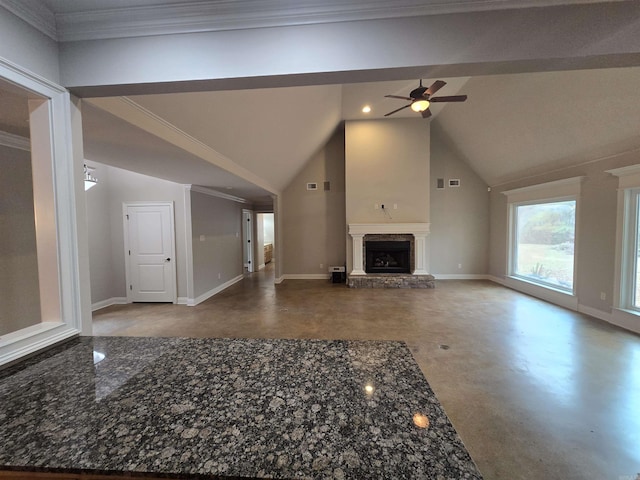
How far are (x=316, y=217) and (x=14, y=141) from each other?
5495 millimetres

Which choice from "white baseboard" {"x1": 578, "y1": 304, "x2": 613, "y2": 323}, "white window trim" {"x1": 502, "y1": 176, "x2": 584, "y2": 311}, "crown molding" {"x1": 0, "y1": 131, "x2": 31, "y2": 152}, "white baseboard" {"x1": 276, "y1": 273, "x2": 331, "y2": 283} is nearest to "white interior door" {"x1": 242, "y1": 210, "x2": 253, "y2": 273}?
"white baseboard" {"x1": 276, "y1": 273, "x2": 331, "y2": 283}

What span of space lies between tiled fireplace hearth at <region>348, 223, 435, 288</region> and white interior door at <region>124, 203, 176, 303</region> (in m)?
3.86

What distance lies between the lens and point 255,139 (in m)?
3.59

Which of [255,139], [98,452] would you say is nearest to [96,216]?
[255,139]

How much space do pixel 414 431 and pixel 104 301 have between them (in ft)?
19.8

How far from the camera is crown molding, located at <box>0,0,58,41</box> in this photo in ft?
3.64

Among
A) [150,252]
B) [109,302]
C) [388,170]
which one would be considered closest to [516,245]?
[388,170]

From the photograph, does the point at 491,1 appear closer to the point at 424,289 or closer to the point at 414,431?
the point at 414,431

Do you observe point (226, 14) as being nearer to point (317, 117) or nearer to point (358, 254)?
point (317, 117)

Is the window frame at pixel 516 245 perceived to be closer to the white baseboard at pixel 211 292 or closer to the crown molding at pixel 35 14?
the crown molding at pixel 35 14

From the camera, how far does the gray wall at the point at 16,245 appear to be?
2293mm

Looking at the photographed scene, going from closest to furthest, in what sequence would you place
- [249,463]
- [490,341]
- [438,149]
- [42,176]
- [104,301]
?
[249,463] → [42,176] → [490,341] → [104,301] → [438,149]

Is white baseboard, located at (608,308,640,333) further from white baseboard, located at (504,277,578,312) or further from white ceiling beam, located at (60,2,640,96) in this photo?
white ceiling beam, located at (60,2,640,96)

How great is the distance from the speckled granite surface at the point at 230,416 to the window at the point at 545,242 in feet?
17.2
